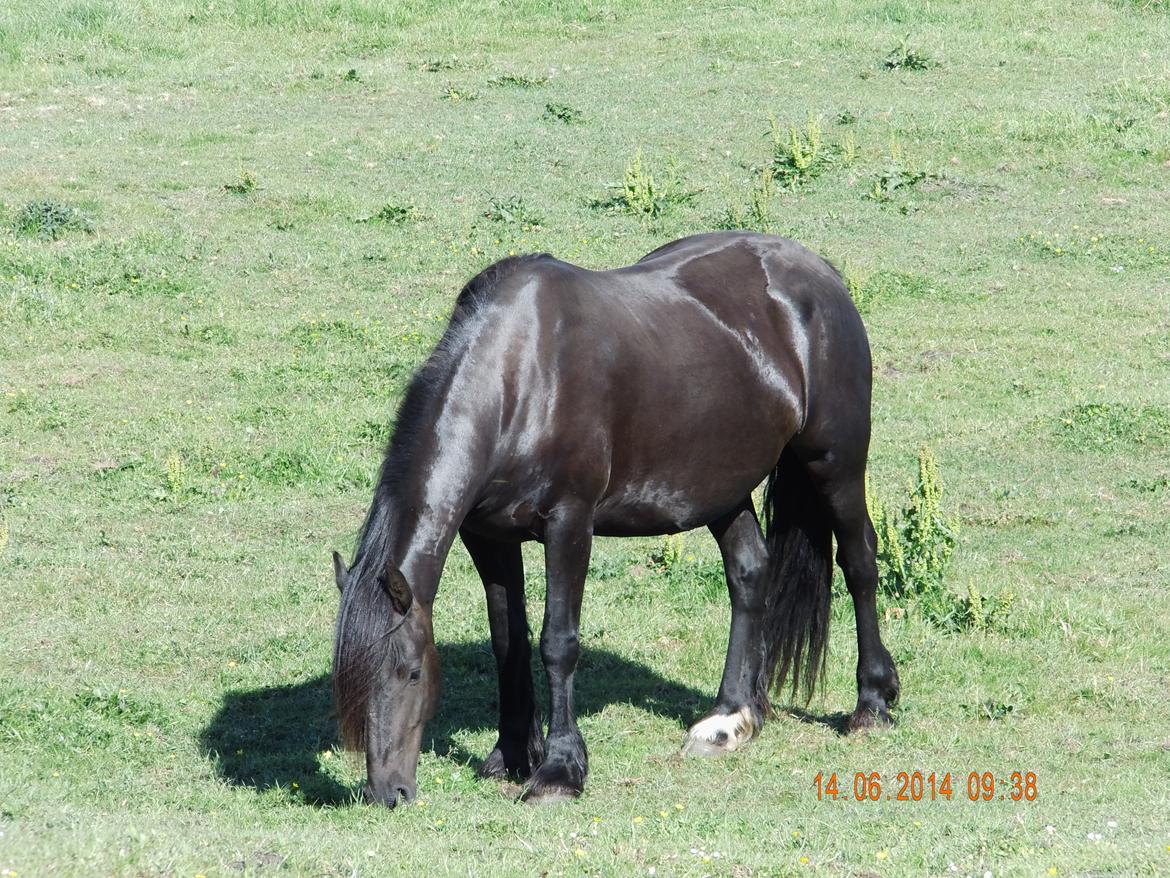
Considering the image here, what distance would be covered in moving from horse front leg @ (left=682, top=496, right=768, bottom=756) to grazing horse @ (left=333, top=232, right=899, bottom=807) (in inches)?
0.4

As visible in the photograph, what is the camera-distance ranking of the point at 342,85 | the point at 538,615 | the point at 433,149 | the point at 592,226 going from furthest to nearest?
the point at 342,85
the point at 433,149
the point at 592,226
the point at 538,615

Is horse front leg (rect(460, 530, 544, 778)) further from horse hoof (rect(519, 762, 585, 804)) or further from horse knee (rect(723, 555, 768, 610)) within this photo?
horse knee (rect(723, 555, 768, 610))

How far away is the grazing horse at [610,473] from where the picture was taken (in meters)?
5.79

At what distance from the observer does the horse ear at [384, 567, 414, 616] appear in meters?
5.55

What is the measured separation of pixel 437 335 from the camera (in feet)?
42.9

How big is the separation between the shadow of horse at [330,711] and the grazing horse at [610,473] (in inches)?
21.9

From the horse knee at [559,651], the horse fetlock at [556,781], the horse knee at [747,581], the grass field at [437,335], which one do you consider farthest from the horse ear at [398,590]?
the horse knee at [747,581]

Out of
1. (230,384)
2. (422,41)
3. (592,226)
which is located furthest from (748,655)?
(422,41)

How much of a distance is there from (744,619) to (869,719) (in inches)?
30.1

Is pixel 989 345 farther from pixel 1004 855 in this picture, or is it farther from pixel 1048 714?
pixel 1004 855

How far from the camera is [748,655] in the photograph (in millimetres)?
7531

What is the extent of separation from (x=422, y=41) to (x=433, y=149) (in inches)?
213

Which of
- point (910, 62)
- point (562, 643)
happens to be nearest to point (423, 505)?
point (562, 643)

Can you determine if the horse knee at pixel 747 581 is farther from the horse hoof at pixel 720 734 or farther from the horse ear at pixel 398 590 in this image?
the horse ear at pixel 398 590
